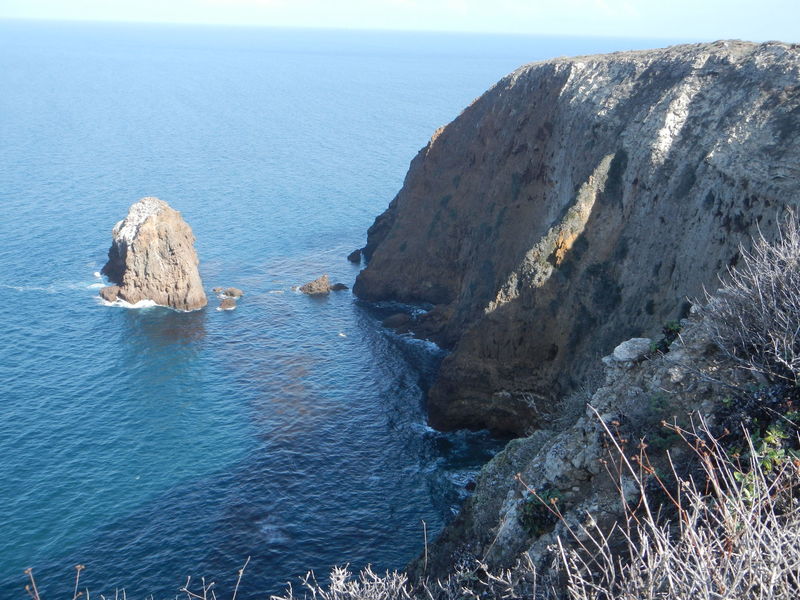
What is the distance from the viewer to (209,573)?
125 ft

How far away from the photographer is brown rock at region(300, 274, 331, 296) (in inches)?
3189

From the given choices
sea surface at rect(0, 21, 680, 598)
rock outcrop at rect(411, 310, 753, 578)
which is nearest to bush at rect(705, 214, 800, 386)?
rock outcrop at rect(411, 310, 753, 578)

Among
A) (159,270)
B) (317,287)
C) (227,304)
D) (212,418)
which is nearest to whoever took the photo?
(212,418)

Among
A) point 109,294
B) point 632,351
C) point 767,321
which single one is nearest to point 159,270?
point 109,294

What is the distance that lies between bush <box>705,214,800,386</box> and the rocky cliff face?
19328 millimetres

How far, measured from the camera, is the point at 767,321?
55.0ft

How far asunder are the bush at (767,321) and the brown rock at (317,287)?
209ft

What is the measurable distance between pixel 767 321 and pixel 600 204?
3494 centimetres

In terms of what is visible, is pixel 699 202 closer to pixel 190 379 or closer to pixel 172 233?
pixel 190 379

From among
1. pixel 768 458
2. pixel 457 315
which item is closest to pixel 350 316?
pixel 457 315

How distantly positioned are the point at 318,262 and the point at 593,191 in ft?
157

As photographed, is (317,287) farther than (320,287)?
No

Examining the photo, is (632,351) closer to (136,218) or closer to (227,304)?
(227,304)

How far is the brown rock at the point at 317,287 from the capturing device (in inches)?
3189
